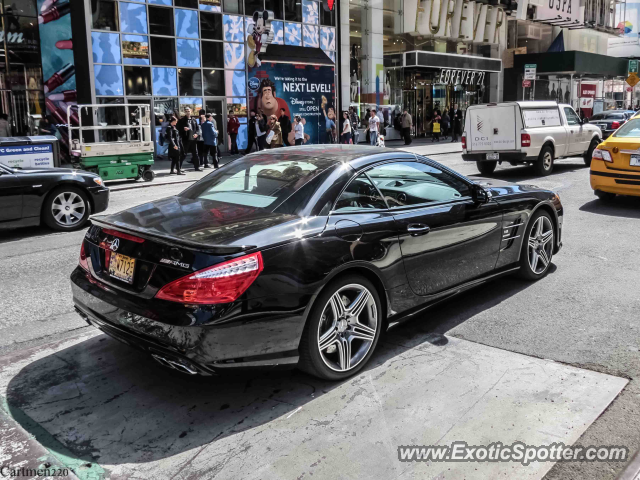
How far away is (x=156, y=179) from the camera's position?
16.9 m

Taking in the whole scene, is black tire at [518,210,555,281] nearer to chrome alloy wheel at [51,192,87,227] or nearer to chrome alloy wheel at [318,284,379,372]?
chrome alloy wheel at [318,284,379,372]

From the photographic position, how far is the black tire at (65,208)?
29.8 feet

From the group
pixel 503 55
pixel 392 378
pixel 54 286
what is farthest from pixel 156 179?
pixel 503 55

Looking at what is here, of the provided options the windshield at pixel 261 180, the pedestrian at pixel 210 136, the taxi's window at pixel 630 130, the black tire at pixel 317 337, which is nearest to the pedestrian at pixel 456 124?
the pedestrian at pixel 210 136

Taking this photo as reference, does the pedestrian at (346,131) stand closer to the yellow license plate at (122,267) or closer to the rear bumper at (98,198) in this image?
the rear bumper at (98,198)

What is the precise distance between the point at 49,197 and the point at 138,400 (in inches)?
249

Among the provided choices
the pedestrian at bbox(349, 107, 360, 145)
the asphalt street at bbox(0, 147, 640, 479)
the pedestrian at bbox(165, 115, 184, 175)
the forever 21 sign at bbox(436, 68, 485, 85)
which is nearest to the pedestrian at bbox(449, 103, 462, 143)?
the forever 21 sign at bbox(436, 68, 485, 85)

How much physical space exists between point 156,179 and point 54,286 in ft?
36.0

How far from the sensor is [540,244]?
6.04 m

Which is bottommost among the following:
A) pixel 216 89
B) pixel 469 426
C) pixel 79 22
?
pixel 469 426

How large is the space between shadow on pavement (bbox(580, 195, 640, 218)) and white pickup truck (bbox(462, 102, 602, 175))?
3.66 metres

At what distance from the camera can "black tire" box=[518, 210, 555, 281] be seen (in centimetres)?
580

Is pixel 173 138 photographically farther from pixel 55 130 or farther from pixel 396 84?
pixel 396 84

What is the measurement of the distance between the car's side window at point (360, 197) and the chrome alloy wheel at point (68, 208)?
647cm
